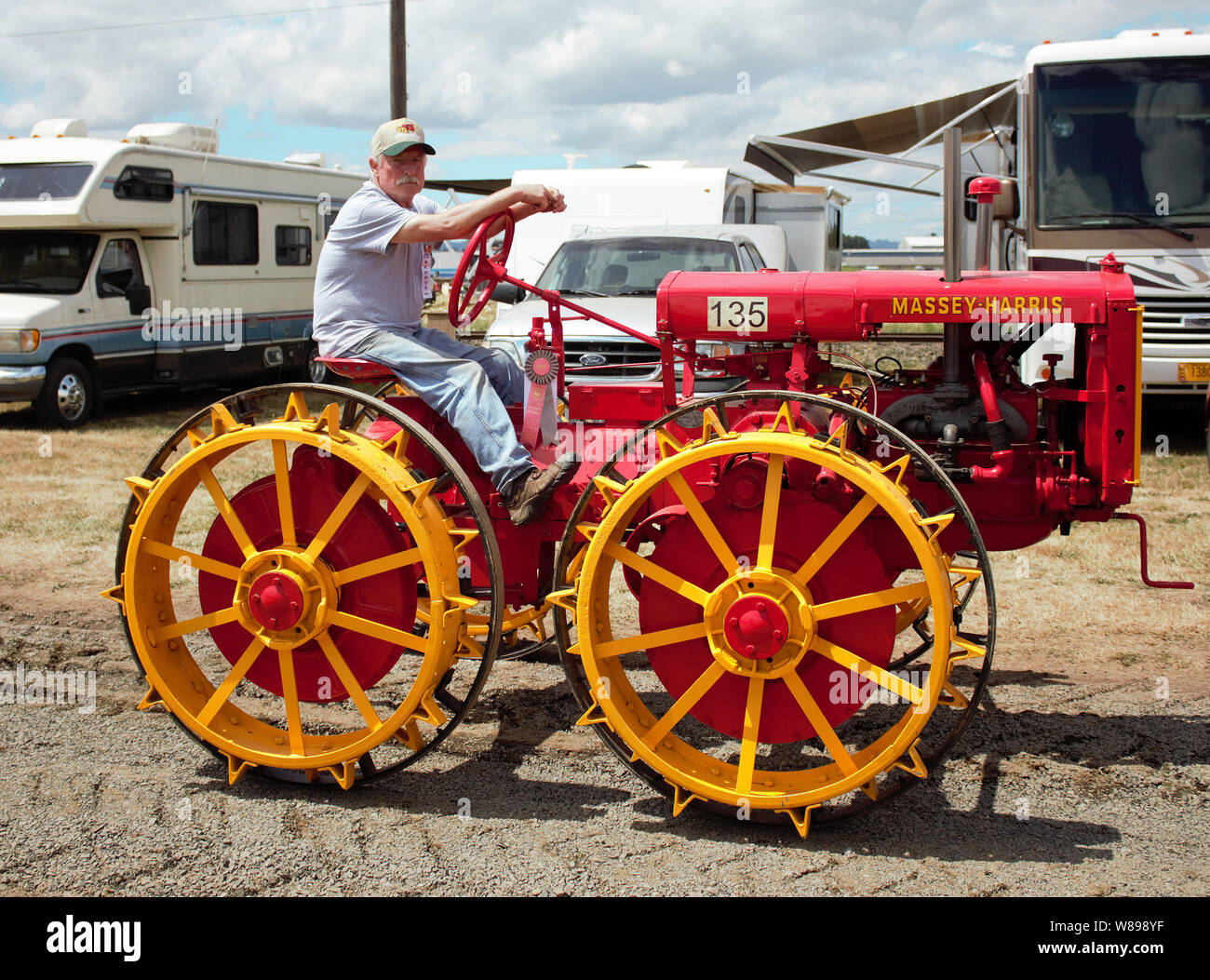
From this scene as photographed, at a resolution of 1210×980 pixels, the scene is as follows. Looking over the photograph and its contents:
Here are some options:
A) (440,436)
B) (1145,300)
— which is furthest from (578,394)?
(1145,300)

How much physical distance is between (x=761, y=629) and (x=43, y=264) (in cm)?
1112

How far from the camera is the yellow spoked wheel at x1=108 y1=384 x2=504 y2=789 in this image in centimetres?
350

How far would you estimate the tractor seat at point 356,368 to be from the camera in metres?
Result: 3.82

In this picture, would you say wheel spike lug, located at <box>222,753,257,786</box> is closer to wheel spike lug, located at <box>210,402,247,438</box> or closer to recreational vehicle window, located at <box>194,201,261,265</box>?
wheel spike lug, located at <box>210,402,247,438</box>

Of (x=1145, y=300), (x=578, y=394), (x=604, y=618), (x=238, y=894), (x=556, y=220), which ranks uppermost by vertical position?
(x=556, y=220)

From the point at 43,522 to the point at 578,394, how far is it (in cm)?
492

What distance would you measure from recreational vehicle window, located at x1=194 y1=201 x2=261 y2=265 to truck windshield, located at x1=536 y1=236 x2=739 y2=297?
19.1ft

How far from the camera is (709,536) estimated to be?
3.33 metres

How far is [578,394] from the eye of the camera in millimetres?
4258

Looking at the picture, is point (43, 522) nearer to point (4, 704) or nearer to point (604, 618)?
point (4, 704)

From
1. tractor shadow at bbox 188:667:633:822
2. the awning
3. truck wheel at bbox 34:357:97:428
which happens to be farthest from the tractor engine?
truck wheel at bbox 34:357:97:428

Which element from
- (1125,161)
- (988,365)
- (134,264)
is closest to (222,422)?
(988,365)

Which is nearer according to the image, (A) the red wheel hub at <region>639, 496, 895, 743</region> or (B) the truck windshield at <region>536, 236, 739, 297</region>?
(A) the red wheel hub at <region>639, 496, 895, 743</region>

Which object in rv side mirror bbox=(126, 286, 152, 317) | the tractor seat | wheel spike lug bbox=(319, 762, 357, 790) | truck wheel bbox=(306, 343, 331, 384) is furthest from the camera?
truck wheel bbox=(306, 343, 331, 384)
